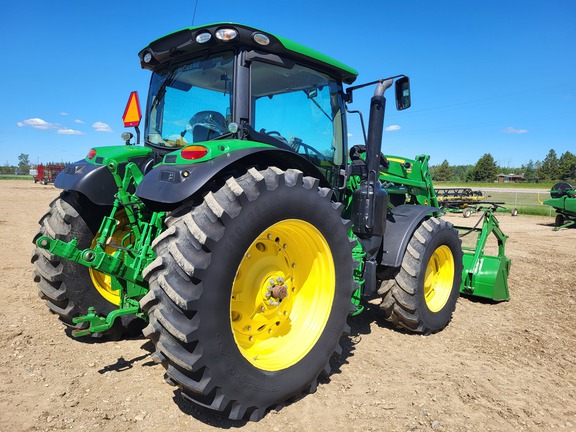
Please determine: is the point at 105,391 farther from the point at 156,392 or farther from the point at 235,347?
the point at 235,347

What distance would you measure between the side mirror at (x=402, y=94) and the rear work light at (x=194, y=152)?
81.8 inches

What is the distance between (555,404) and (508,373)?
0.49m

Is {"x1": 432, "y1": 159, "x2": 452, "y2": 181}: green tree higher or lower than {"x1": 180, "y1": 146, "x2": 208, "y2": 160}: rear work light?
higher

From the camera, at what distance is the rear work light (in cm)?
261

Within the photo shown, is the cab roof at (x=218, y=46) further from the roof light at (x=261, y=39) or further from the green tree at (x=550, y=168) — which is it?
the green tree at (x=550, y=168)

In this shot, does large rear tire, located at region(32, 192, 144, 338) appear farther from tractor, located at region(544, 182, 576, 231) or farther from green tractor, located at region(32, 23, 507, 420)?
tractor, located at region(544, 182, 576, 231)

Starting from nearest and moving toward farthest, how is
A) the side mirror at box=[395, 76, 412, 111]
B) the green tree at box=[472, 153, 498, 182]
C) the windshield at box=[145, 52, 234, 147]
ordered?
1. the windshield at box=[145, 52, 234, 147]
2. the side mirror at box=[395, 76, 412, 111]
3. the green tree at box=[472, 153, 498, 182]

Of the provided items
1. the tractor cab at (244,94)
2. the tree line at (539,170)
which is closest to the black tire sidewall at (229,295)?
the tractor cab at (244,94)

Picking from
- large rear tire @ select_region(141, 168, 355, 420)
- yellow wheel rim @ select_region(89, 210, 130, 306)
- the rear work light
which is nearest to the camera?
large rear tire @ select_region(141, 168, 355, 420)

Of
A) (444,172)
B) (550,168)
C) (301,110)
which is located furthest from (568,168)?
(301,110)

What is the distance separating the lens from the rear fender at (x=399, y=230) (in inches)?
162

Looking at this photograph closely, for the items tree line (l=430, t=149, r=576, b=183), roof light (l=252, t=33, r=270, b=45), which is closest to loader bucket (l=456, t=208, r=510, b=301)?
roof light (l=252, t=33, r=270, b=45)

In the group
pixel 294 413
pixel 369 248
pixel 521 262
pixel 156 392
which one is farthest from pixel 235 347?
pixel 521 262

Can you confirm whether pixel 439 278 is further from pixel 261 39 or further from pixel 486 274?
pixel 261 39
